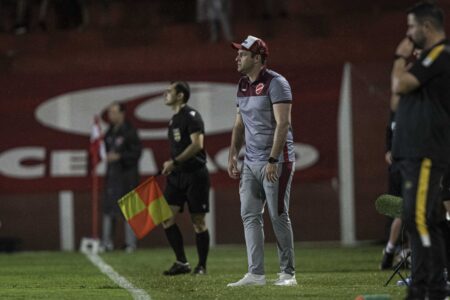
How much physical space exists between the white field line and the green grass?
0.07 meters

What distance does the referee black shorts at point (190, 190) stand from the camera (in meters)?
12.5

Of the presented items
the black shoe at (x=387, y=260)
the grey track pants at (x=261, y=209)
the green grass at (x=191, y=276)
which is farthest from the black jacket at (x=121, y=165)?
the grey track pants at (x=261, y=209)

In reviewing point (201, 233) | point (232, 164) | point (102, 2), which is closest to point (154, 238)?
point (102, 2)

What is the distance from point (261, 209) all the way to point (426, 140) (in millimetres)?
2763

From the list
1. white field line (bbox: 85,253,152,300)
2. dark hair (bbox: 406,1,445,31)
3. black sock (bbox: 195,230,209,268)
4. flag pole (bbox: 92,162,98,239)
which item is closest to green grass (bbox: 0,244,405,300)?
white field line (bbox: 85,253,152,300)

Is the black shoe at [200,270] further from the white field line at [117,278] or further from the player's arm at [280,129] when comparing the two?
the player's arm at [280,129]

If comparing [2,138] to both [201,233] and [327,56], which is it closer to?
[327,56]

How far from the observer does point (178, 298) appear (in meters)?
9.16

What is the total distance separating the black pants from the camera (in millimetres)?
7812

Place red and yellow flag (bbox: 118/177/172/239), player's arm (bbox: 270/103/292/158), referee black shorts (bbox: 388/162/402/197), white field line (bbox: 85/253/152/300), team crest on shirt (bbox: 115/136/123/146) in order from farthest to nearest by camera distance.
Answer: team crest on shirt (bbox: 115/136/123/146)
red and yellow flag (bbox: 118/177/172/239)
referee black shorts (bbox: 388/162/402/197)
player's arm (bbox: 270/103/292/158)
white field line (bbox: 85/253/152/300)

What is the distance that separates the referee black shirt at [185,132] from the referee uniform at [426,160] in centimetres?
470

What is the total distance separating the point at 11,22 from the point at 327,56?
19.6 ft

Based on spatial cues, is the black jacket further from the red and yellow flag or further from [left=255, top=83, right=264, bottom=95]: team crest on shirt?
[left=255, top=83, right=264, bottom=95]: team crest on shirt

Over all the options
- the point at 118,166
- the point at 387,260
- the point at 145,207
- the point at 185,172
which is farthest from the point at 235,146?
the point at 118,166
